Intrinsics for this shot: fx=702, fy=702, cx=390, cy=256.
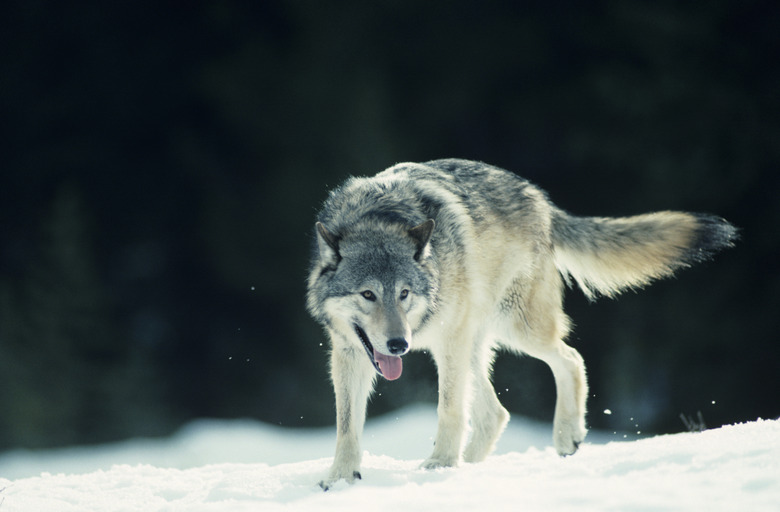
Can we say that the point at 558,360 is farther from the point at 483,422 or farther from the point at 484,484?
the point at 484,484

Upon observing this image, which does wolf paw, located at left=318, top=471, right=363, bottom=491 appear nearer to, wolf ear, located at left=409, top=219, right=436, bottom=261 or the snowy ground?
the snowy ground

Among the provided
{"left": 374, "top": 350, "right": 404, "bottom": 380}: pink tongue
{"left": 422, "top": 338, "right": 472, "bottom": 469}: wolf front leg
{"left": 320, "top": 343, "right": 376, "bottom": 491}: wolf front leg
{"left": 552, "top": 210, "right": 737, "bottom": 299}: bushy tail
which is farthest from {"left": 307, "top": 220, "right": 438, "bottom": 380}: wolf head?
{"left": 552, "top": 210, "right": 737, "bottom": 299}: bushy tail

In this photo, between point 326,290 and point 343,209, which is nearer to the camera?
point 326,290

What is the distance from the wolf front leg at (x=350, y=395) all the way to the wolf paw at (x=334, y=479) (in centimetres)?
8

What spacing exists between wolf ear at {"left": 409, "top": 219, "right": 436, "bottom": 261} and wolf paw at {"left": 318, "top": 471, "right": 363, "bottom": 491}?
3.70ft

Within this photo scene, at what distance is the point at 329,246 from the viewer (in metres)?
3.64

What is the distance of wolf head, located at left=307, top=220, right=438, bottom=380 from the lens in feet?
10.9

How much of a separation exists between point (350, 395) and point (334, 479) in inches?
18.0

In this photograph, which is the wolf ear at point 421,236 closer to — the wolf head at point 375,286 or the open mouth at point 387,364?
the wolf head at point 375,286

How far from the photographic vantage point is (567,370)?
4.42 meters

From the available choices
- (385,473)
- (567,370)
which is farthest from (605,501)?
(567,370)

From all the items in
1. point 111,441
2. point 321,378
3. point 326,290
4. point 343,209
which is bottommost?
point 111,441

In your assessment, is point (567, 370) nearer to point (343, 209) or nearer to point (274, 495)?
point (343, 209)

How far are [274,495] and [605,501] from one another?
155 cm
